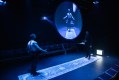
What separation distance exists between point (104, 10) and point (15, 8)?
7189 millimetres

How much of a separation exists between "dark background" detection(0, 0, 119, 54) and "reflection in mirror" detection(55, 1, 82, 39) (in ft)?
1.35

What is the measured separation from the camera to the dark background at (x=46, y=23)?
8631mm

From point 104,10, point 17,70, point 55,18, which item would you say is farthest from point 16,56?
point 104,10

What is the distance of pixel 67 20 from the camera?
10.7m

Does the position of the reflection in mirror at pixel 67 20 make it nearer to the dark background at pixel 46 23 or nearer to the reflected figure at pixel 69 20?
the reflected figure at pixel 69 20

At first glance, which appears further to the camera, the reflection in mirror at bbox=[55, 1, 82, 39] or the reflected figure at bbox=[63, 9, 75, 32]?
the reflected figure at bbox=[63, 9, 75, 32]

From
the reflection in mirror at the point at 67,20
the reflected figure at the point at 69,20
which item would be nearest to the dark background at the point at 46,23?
the reflection in mirror at the point at 67,20

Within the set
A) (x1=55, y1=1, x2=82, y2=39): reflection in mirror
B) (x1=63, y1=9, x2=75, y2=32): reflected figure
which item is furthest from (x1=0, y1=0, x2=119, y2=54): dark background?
(x1=63, y1=9, x2=75, y2=32): reflected figure

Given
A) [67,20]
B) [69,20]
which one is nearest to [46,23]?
[67,20]

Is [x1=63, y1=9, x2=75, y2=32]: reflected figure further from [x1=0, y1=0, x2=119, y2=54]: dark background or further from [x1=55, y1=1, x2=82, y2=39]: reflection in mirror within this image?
[x1=0, y1=0, x2=119, y2=54]: dark background

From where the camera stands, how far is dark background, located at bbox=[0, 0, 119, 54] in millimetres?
8631

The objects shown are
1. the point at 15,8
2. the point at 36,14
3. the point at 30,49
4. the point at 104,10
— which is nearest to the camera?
the point at 30,49

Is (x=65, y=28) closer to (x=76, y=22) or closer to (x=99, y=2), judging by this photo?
(x=76, y=22)

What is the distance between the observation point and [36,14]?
9719 mm
